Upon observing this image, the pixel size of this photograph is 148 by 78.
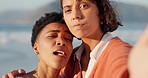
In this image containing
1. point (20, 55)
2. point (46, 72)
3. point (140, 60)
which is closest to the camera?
point (140, 60)

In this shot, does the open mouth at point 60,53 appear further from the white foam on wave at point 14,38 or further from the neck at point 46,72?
the white foam on wave at point 14,38

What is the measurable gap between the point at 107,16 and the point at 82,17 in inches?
10.9

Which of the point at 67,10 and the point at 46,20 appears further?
the point at 46,20

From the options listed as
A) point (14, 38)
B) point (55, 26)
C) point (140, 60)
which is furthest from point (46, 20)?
point (14, 38)

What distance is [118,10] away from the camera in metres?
2.11

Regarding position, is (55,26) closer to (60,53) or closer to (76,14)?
(60,53)

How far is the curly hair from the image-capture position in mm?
1908

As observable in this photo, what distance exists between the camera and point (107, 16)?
197 cm

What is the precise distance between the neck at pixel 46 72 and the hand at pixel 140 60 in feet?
4.33

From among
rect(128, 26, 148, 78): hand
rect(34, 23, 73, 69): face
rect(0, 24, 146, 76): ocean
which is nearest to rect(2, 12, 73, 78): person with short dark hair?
rect(34, 23, 73, 69): face

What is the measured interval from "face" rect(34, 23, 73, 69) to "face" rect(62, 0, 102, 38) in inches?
6.5

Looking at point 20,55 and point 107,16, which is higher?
point 107,16

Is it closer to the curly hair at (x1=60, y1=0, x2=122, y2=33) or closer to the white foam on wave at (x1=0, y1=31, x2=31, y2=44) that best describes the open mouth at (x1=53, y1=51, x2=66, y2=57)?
the curly hair at (x1=60, y1=0, x2=122, y2=33)

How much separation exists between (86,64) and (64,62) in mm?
104
